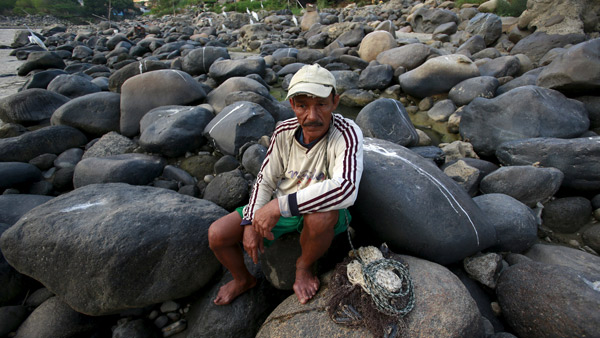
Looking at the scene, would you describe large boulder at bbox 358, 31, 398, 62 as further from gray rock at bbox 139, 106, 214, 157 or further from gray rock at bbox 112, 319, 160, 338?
gray rock at bbox 112, 319, 160, 338

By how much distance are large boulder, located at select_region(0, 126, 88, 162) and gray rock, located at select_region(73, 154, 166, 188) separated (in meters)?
1.13

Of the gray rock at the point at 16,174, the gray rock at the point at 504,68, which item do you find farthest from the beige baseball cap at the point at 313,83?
the gray rock at the point at 504,68

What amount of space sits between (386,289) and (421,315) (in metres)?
0.24

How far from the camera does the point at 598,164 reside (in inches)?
129

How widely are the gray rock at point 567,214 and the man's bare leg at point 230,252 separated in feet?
10.6

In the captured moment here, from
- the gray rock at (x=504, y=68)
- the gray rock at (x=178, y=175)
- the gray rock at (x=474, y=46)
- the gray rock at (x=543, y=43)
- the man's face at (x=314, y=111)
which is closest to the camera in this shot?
the man's face at (x=314, y=111)

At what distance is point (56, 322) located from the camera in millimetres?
2260

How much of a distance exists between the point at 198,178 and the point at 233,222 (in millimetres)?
2109

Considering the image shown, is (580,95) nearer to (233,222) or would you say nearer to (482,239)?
(482,239)

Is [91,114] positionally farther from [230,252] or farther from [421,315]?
[421,315]

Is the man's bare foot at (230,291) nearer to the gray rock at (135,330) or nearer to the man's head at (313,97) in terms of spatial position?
the gray rock at (135,330)

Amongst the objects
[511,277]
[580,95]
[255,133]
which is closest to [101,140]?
[255,133]

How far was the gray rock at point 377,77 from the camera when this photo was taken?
686cm

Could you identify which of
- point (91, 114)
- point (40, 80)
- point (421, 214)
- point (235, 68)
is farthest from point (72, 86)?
point (421, 214)
